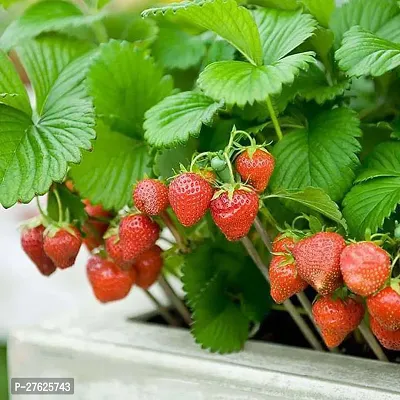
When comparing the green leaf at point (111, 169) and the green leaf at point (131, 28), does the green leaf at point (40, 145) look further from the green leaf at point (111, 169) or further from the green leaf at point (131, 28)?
the green leaf at point (131, 28)

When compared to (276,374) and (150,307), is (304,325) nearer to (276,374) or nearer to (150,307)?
(276,374)

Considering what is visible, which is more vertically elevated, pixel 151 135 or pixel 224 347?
pixel 151 135

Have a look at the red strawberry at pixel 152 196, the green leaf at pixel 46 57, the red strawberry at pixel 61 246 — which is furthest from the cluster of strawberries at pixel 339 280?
the green leaf at pixel 46 57

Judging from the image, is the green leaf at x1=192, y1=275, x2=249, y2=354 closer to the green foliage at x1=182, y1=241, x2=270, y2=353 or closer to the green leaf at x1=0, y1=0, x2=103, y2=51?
the green foliage at x1=182, y1=241, x2=270, y2=353

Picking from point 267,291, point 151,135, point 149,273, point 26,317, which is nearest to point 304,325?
point 267,291

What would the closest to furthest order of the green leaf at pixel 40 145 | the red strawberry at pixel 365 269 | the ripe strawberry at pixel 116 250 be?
the red strawberry at pixel 365 269 → the green leaf at pixel 40 145 → the ripe strawberry at pixel 116 250

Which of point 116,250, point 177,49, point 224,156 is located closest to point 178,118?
point 224,156

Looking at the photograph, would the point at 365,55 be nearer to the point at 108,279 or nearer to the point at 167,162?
the point at 167,162
